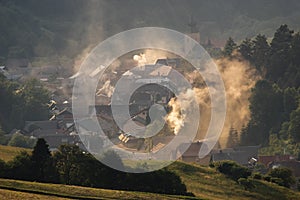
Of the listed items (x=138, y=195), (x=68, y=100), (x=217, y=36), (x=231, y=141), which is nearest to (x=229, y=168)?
(x=138, y=195)

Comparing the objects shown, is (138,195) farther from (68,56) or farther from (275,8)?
(275,8)

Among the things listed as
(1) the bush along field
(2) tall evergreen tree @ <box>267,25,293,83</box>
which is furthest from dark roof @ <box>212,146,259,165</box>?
(1) the bush along field

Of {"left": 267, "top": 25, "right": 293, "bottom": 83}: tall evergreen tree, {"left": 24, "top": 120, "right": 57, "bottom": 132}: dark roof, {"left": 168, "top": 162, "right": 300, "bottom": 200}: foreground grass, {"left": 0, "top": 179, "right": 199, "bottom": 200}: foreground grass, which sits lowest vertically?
{"left": 0, "top": 179, "right": 199, "bottom": 200}: foreground grass

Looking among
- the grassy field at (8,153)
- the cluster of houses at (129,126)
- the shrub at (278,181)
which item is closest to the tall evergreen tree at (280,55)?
the cluster of houses at (129,126)

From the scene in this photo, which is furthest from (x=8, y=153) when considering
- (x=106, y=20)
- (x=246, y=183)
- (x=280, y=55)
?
(x=106, y=20)

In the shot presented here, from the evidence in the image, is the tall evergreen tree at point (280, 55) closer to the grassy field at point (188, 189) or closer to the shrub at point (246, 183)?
the grassy field at point (188, 189)

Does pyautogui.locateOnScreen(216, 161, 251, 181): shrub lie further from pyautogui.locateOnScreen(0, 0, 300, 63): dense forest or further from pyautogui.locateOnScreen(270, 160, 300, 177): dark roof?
pyautogui.locateOnScreen(0, 0, 300, 63): dense forest

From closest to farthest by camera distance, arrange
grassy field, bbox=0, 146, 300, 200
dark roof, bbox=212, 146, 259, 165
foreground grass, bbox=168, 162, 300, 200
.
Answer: grassy field, bbox=0, 146, 300, 200, foreground grass, bbox=168, 162, 300, 200, dark roof, bbox=212, 146, 259, 165

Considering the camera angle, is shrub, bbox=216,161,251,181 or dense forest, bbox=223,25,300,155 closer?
shrub, bbox=216,161,251,181
